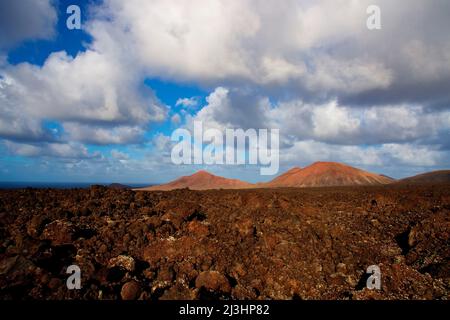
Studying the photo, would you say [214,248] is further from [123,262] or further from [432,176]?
[432,176]

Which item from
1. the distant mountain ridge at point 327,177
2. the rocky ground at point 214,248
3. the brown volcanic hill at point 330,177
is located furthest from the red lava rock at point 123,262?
the brown volcanic hill at point 330,177

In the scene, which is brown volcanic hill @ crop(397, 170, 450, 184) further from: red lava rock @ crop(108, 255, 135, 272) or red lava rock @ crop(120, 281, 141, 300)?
red lava rock @ crop(120, 281, 141, 300)

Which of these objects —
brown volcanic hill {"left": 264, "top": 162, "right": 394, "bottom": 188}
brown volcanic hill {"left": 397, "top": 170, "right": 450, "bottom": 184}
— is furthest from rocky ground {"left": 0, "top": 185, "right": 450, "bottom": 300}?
brown volcanic hill {"left": 264, "top": 162, "right": 394, "bottom": 188}

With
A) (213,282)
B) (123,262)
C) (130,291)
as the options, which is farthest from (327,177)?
(130,291)

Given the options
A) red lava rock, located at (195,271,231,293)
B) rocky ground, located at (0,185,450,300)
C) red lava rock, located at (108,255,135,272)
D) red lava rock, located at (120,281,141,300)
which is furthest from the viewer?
red lava rock, located at (108,255,135,272)
